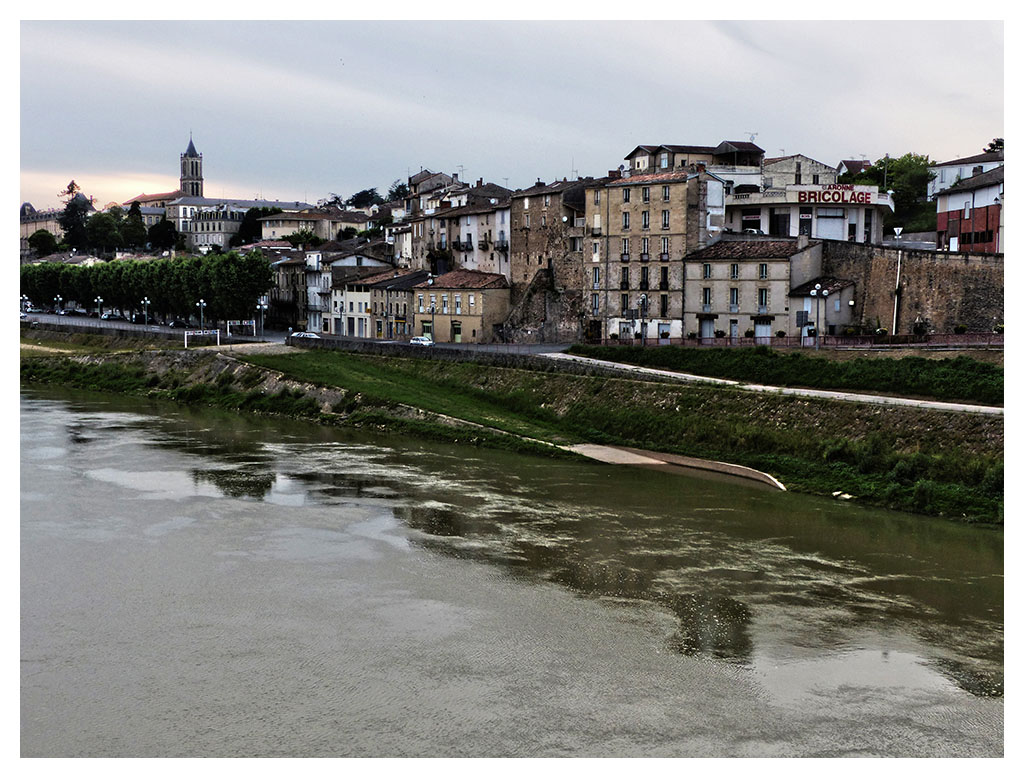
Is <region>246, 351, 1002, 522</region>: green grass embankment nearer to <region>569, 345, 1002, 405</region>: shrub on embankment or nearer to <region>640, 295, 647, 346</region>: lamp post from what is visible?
<region>569, 345, 1002, 405</region>: shrub on embankment

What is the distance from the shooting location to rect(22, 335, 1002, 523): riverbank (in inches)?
1451

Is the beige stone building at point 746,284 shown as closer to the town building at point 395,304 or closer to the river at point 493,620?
the river at point 493,620

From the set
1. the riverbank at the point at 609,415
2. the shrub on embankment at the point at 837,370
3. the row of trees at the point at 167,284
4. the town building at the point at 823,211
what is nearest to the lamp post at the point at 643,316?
the shrub on embankment at the point at 837,370

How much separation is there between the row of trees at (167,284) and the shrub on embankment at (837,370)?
124ft

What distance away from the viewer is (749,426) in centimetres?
4369

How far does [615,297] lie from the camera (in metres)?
66.7

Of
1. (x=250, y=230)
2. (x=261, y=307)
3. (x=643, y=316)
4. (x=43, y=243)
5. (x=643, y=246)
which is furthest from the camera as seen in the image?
(x=43, y=243)

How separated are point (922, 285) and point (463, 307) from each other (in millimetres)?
31521

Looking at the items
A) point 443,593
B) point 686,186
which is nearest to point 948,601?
point 443,593

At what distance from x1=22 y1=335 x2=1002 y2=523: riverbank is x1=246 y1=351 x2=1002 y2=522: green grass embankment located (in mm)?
54

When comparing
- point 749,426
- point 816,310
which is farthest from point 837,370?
point 816,310

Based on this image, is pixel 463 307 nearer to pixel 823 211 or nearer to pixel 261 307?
pixel 261 307

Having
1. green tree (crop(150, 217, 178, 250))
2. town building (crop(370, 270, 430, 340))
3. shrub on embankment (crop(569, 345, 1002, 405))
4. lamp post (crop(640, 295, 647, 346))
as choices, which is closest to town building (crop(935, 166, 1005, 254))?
shrub on embankment (crop(569, 345, 1002, 405))

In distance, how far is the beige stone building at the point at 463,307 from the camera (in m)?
74.1
